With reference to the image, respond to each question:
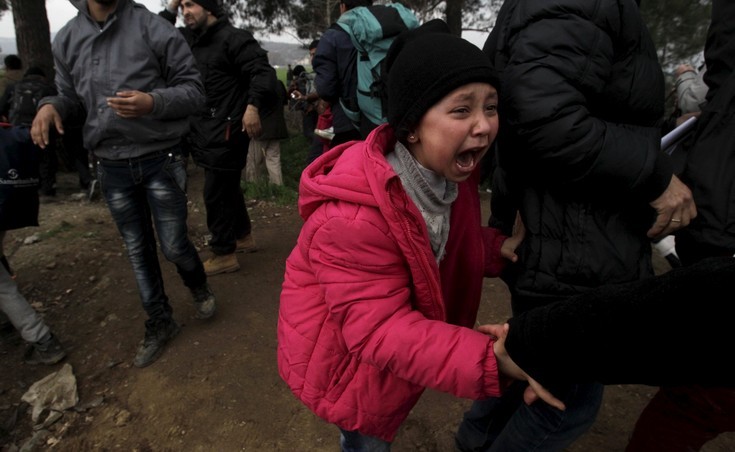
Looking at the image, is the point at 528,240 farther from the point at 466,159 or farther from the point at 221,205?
the point at 221,205

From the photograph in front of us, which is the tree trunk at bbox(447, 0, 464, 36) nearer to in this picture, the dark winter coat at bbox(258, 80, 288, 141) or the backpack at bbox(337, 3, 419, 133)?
the dark winter coat at bbox(258, 80, 288, 141)

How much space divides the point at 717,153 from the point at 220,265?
140 inches

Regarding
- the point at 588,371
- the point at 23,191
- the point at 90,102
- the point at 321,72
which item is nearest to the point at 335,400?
the point at 588,371

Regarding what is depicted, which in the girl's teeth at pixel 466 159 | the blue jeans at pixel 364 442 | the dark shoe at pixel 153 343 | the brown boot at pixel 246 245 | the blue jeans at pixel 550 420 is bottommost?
the brown boot at pixel 246 245

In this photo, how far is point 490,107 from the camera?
121cm

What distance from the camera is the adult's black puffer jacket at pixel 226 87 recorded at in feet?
11.5

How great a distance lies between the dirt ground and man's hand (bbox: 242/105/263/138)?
4.18ft

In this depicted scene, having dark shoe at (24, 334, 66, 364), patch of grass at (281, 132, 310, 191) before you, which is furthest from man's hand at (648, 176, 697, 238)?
patch of grass at (281, 132, 310, 191)

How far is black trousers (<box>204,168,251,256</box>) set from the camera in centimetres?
378

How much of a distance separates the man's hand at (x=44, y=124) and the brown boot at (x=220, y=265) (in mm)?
1832

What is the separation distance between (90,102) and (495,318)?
3001mm

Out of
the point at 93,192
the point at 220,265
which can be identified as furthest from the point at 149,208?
the point at 93,192

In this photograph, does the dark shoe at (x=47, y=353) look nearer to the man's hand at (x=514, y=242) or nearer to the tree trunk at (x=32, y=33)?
the man's hand at (x=514, y=242)

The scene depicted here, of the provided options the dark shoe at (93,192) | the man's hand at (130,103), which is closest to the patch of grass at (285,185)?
the dark shoe at (93,192)
